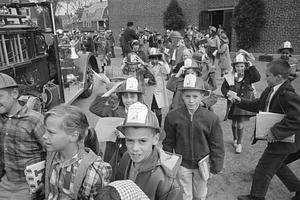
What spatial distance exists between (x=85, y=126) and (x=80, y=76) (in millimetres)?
6077

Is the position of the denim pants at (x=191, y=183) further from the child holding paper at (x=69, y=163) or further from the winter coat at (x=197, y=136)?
the child holding paper at (x=69, y=163)

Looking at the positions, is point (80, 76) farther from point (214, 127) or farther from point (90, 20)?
point (90, 20)

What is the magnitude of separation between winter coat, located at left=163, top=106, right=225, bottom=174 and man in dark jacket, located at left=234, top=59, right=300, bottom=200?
0.63 m

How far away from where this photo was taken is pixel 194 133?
8.57ft

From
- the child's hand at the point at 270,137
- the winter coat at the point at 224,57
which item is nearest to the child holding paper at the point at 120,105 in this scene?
A: the child's hand at the point at 270,137

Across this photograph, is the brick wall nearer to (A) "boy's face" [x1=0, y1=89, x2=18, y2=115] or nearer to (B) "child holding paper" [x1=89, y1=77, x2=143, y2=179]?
(B) "child holding paper" [x1=89, y1=77, x2=143, y2=179]

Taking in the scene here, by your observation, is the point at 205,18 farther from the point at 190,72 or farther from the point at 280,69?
the point at 280,69

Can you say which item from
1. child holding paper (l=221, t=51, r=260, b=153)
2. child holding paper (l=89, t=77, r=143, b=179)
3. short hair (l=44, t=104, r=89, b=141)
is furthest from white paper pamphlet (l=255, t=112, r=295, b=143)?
short hair (l=44, t=104, r=89, b=141)

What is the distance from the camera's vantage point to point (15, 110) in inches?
88.7

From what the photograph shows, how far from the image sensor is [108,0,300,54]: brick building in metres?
13.9

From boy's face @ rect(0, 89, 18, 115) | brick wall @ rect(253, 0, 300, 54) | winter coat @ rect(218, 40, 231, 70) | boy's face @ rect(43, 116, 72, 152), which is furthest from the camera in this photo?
brick wall @ rect(253, 0, 300, 54)

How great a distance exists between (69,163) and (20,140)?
674 mm

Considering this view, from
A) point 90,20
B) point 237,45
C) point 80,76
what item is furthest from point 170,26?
point 90,20

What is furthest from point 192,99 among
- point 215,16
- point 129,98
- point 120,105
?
point 215,16
